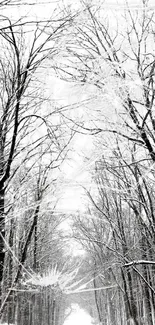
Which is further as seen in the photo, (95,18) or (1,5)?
(95,18)

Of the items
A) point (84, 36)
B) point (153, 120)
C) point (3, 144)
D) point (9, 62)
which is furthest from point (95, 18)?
point (3, 144)

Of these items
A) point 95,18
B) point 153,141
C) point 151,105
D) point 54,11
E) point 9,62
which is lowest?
point 153,141

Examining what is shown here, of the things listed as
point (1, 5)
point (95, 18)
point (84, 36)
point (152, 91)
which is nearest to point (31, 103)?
point (84, 36)

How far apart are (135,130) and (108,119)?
1.41ft

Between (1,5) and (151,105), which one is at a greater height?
(151,105)

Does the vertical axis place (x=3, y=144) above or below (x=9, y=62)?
below

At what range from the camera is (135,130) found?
319 centimetres

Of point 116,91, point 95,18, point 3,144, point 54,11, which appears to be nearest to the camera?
point 54,11

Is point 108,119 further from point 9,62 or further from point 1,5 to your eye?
point 1,5

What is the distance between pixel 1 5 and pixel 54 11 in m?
0.98

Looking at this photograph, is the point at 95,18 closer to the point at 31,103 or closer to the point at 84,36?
the point at 84,36

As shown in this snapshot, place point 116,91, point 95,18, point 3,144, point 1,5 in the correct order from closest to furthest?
point 1,5
point 116,91
point 95,18
point 3,144

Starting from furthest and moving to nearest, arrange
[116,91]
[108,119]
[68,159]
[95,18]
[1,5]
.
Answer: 1. [68,159]
2. [95,18]
3. [108,119]
4. [116,91]
5. [1,5]

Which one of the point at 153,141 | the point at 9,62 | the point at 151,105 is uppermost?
the point at 9,62
